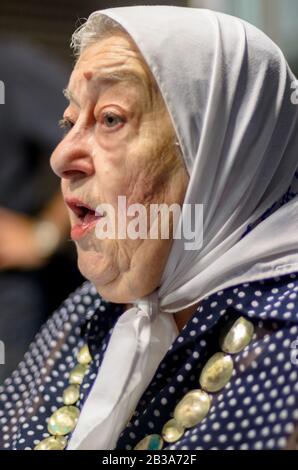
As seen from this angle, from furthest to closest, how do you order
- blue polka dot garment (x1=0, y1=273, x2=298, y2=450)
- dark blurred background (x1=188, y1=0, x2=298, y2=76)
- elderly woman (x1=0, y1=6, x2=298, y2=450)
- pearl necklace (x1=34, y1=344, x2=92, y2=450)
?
1. dark blurred background (x1=188, y1=0, x2=298, y2=76)
2. pearl necklace (x1=34, y1=344, x2=92, y2=450)
3. elderly woman (x1=0, y1=6, x2=298, y2=450)
4. blue polka dot garment (x1=0, y1=273, x2=298, y2=450)

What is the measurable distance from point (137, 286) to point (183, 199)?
16 cm

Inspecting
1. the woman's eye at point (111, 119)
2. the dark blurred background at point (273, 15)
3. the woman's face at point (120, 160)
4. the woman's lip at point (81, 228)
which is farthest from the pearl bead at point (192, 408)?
the dark blurred background at point (273, 15)

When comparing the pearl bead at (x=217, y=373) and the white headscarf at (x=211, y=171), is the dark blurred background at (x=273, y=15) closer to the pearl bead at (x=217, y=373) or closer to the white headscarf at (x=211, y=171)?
the white headscarf at (x=211, y=171)

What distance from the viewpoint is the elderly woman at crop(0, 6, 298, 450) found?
1.37 meters

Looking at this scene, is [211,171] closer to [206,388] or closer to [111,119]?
[111,119]

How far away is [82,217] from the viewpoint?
1.49 meters

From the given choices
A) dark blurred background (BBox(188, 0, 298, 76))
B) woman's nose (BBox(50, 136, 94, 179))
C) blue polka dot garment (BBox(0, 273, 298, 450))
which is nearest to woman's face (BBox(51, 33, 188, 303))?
woman's nose (BBox(50, 136, 94, 179))

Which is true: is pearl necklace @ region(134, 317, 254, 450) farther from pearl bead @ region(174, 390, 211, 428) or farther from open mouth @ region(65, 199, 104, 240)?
open mouth @ region(65, 199, 104, 240)

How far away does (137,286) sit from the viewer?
4.75 ft

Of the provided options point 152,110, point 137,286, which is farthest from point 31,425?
point 152,110

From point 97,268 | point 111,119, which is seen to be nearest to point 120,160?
point 111,119

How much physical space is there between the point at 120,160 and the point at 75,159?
9 centimetres

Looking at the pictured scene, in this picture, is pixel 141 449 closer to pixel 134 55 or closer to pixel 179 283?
pixel 179 283

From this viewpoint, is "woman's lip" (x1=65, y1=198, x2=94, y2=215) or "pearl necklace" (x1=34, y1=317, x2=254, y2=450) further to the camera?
"woman's lip" (x1=65, y1=198, x2=94, y2=215)
